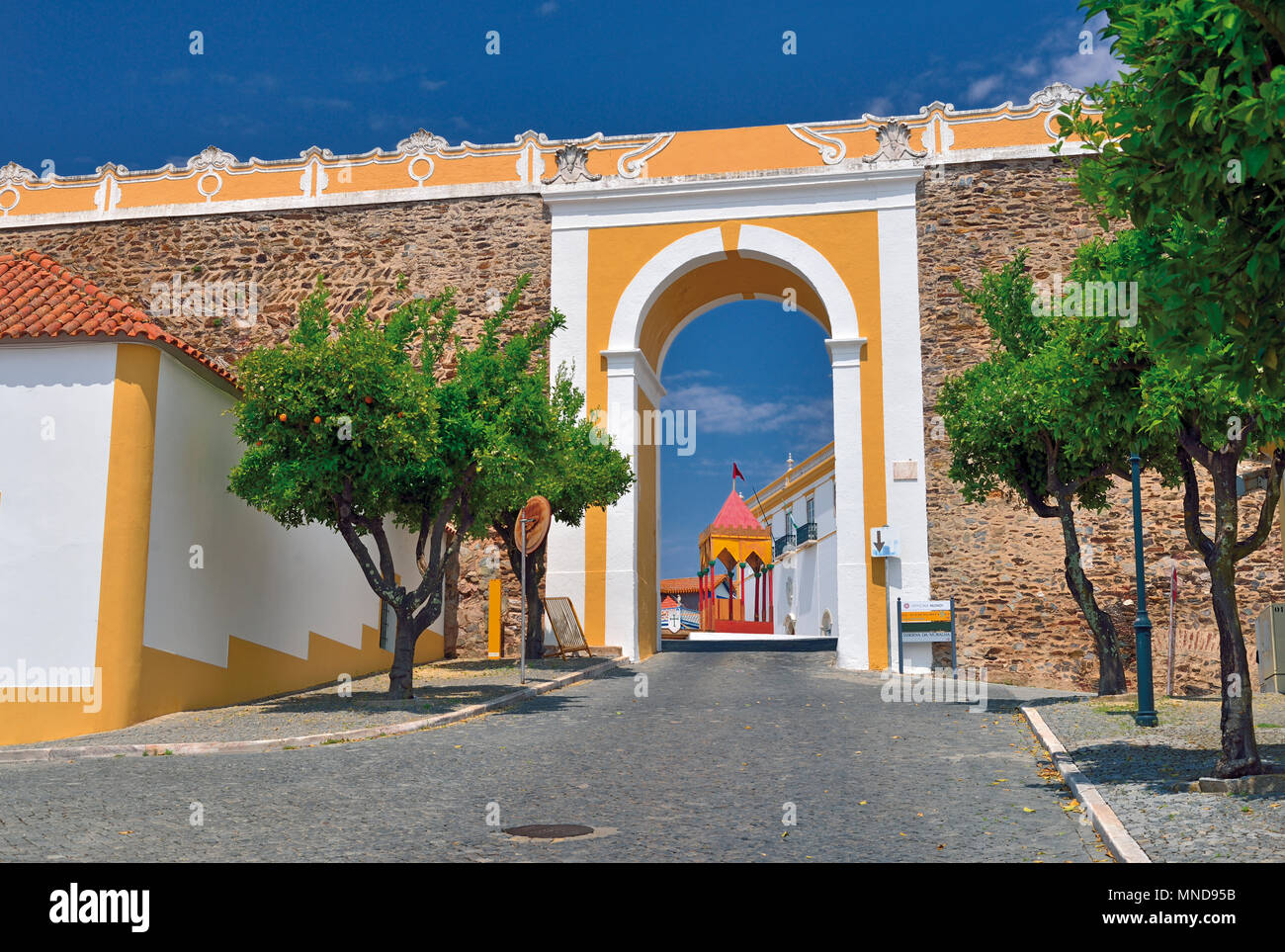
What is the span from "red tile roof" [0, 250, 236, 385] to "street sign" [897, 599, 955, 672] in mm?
11705

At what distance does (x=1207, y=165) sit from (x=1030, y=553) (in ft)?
52.5

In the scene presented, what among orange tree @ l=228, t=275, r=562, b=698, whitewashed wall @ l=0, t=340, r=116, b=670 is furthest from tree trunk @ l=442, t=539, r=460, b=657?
whitewashed wall @ l=0, t=340, r=116, b=670

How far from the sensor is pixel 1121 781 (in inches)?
306

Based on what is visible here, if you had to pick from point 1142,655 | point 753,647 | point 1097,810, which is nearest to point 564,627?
point 753,647

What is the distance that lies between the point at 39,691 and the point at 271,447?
136 inches

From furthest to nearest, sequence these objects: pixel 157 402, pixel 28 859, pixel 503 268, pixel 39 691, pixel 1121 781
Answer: pixel 503 268 → pixel 157 402 → pixel 39 691 → pixel 1121 781 → pixel 28 859

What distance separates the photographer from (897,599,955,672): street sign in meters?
19.3

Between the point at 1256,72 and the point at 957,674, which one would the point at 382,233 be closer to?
the point at 957,674

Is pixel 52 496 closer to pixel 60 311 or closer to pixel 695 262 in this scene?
pixel 60 311

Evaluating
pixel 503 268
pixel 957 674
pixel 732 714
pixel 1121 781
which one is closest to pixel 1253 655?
pixel 957 674

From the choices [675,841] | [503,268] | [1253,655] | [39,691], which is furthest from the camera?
[503,268]

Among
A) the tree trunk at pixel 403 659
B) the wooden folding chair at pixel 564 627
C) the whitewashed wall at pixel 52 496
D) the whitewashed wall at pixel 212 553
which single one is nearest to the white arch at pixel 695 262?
the wooden folding chair at pixel 564 627

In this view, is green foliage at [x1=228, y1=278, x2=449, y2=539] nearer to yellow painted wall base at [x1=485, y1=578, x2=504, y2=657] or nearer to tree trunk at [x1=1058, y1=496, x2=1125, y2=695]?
tree trunk at [x1=1058, y1=496, x2=1125, y2=695]

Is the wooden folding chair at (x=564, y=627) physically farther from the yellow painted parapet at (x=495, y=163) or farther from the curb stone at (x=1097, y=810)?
the curb stone at (x=1097, y=810)
